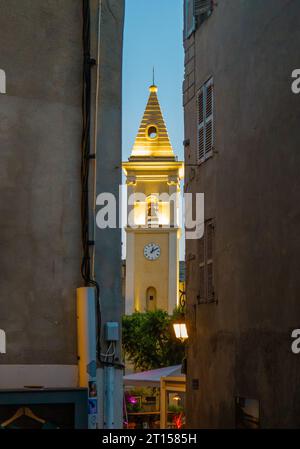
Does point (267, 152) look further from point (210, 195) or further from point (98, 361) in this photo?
point (98, 361)

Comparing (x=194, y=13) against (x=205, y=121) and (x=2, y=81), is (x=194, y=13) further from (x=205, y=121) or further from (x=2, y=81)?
(x=2, y=81)

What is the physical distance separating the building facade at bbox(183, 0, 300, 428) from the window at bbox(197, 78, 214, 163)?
2 cm

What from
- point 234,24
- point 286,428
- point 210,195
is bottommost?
point 286,428

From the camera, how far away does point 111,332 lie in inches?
372

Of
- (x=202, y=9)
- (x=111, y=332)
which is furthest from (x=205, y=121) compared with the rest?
(x=111, y=332)

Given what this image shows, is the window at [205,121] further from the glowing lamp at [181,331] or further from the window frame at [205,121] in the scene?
the glowing lamp at [181,331]

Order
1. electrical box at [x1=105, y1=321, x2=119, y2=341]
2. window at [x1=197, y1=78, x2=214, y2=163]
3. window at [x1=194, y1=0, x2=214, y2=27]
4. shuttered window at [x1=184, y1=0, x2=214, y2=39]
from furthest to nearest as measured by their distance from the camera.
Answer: shuttered window at [x1=184, y1=0, x2=214, y2=39], window at [x1=194, y1=0, x2=214, y2=27], window at [x1=197, y1=78, x2=214, y2=163], electrical box at [x1=105, y1=321, x2=119, y2=341]

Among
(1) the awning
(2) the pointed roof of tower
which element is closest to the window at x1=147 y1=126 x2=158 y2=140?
(2) the pointed roof of tower

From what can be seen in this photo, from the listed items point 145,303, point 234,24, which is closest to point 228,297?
point 234,24

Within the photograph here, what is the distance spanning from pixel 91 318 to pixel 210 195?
245 inches

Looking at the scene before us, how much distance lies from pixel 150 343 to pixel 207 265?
4106 cm

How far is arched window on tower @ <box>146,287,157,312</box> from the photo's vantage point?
7002cm

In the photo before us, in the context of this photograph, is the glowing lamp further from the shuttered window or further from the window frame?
the shuttered window

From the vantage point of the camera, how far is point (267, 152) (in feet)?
40.4
